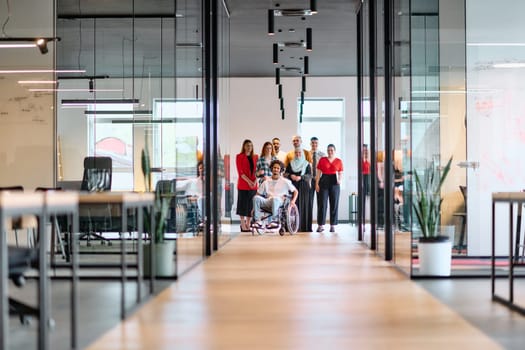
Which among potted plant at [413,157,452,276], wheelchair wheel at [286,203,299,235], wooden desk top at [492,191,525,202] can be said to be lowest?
wheelchair wheel at [286,203,299,235]

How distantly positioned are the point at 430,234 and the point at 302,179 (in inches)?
258

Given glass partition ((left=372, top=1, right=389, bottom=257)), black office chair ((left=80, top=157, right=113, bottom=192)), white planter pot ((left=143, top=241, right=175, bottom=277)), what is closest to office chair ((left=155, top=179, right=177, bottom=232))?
white planter pot ((left=143, top=241, right=175, bottom=277))

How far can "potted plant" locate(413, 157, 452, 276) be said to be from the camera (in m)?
6.25

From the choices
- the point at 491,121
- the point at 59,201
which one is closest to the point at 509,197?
the point at 491,121

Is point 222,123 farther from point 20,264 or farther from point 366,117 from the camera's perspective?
point 20,264

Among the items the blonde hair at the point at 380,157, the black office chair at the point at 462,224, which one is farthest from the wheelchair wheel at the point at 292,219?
the black office chair at the point at 462,224

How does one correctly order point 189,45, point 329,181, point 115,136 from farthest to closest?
point 329,181, point 115,136, point 189,45

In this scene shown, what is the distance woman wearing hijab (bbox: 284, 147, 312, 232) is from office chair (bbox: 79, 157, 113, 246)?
4781 millimetres

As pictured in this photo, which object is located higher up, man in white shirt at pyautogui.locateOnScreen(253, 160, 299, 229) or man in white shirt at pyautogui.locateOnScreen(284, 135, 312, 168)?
man in white shirt at pyautogui.locateOnScreen(284, 135, 312, 168)

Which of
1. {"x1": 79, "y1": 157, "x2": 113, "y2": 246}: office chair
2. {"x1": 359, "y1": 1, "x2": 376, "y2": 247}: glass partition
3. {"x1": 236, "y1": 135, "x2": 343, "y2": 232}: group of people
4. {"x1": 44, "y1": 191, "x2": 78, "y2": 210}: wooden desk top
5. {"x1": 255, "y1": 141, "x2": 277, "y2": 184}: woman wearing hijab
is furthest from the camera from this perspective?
{"x1": 236, "y1": 135, "x2": 343, "y2": 232}: group of people

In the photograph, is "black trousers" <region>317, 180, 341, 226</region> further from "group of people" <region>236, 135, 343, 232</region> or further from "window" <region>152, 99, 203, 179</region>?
"window" <region>152, 99, 203, 179</region>

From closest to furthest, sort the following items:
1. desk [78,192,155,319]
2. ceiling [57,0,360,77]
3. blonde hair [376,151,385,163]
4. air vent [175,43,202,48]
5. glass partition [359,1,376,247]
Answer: desk [78,192,155,319]
air vent [175,43,202,48]
ceiling [57,0,360,77]
blonde hair [376,151,385,163]
glass partition [359,1,376,247]

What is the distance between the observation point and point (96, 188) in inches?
318

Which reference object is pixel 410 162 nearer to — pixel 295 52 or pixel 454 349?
pixel 454 349
